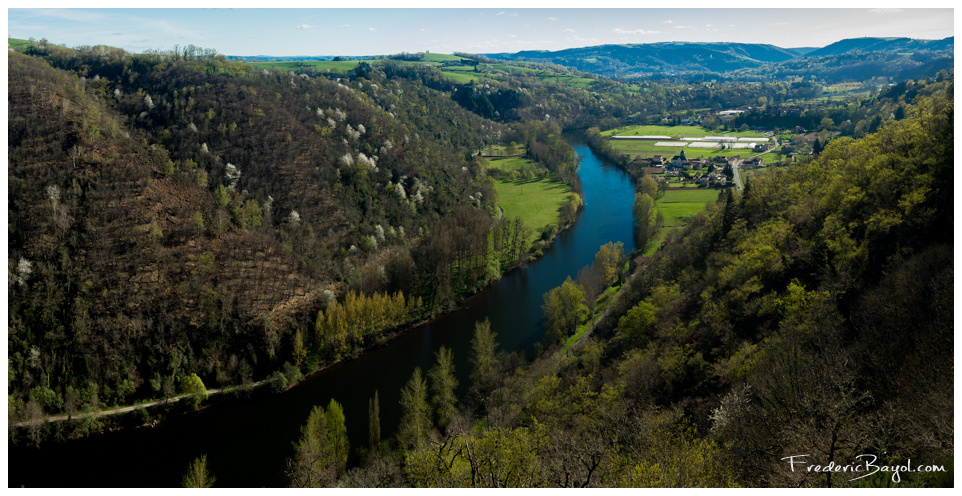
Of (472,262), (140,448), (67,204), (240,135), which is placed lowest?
(140,448)

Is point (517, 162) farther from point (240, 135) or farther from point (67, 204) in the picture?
point (67, 204)

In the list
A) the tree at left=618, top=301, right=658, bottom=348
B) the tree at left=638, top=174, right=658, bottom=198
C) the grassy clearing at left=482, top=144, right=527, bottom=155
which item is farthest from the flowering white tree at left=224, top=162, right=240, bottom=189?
the grassy clearing at left=482, top=144, right=527, bottom=155

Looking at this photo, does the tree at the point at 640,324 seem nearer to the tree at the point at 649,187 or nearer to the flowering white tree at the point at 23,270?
the flowering white tree at the point at 23,270

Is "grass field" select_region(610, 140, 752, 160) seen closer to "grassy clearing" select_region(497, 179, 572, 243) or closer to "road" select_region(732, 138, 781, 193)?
"road" select_region(732, 138, 781, 193)

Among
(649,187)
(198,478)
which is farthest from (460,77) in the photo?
(198,478)

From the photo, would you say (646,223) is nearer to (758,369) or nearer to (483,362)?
(483,362)

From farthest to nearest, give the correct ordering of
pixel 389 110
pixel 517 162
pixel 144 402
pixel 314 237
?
pixel 517 162 < pixel 389 110 < pixel 314 237 < pixel 144 402

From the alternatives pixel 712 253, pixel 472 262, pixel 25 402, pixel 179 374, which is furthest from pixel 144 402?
pixel 712 253
